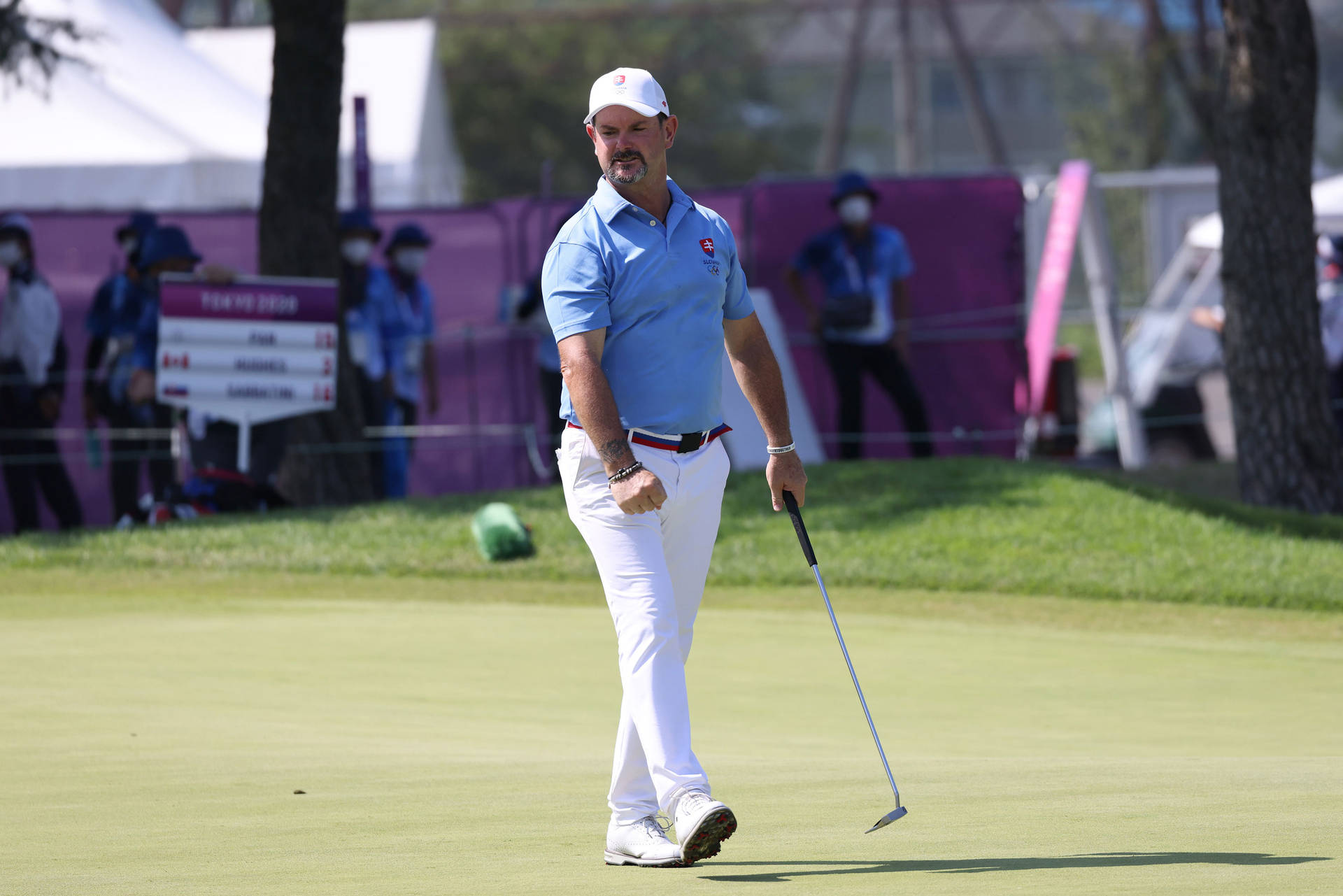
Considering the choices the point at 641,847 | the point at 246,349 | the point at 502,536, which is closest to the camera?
the point at 641,847

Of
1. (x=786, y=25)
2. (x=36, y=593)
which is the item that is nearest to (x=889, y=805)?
(x=36, y=593)

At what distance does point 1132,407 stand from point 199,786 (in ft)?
43.2

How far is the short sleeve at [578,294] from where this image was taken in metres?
4.84

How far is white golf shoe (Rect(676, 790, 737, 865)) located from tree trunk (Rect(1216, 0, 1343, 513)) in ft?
31.2

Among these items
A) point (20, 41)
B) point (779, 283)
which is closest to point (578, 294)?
point (779, 283)

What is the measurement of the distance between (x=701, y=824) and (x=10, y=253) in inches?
473

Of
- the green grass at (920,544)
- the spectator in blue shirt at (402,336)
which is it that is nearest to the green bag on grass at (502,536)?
the green grass at (920,544)

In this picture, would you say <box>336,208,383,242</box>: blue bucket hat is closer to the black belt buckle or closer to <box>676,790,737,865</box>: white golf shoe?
the black belt buckle

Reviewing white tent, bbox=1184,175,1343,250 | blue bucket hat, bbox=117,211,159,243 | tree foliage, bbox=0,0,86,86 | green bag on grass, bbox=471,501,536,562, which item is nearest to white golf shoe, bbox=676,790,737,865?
green bag on grass, bbox=471,501,536,562

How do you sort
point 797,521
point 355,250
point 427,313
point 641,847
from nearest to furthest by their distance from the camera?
point 641,847, point 797,521, point 355,250, point 427,313

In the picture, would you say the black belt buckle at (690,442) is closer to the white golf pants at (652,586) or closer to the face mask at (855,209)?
the white golf pants at (652,586)

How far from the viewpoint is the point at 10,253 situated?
1512cm

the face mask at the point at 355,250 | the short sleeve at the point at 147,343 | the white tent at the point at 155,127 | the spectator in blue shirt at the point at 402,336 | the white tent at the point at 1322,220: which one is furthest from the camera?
the white tent at the point at 155,127

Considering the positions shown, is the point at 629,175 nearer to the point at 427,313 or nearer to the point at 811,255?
the point at 811,255
